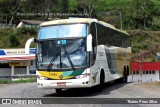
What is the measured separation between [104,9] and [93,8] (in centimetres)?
2447

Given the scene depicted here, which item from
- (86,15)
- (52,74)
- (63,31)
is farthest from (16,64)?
(86,15)

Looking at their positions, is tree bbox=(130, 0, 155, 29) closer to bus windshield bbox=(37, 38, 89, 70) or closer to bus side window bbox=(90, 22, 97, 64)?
bus side window bbox=(90, 22, 97, 64)

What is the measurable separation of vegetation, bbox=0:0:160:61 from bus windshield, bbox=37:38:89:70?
5006 cm

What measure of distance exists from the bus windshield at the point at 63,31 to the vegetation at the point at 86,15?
49.7 metres

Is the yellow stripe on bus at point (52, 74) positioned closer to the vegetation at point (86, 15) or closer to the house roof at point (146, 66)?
the house roof at point (146, 66)

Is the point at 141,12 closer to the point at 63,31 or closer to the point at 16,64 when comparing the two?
the point at 16,64

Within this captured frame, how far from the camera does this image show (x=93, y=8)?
291 ft

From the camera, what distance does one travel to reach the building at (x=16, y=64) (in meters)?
45.1

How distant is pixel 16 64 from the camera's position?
46.0m

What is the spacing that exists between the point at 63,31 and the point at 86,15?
237ft

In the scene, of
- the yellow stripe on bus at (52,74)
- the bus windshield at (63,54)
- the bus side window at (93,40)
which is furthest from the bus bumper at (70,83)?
the bus side window at (93,40)

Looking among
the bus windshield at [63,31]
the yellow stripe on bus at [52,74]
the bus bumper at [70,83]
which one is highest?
the bus windshield at [63,31]

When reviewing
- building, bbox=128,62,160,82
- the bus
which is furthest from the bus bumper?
building, bbox=128,62,160,82

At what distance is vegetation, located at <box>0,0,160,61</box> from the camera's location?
71.9 m
